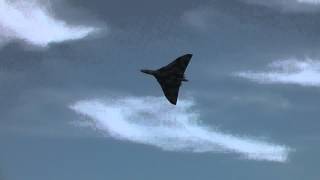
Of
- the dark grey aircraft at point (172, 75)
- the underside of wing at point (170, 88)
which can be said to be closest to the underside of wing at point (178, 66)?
the dark grey aircraft at point (172, 75)

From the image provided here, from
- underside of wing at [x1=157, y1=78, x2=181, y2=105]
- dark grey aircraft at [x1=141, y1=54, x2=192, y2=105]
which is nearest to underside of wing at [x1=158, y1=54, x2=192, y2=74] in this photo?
dark grey aircraft at [x1=141, y1=54, x2=192, y2=105]

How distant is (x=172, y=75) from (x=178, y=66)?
143 centimetres

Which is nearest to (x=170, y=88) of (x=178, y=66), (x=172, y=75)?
(x=172, y=75)

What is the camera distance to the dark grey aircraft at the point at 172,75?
120 metres

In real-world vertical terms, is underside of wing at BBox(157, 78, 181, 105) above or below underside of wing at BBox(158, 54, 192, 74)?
below

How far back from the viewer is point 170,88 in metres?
121

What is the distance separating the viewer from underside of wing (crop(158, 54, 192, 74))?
394ft

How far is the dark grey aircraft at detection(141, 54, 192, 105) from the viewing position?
4727 inches

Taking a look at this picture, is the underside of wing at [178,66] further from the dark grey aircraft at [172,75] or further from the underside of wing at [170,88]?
the underside of wing at [170,88]

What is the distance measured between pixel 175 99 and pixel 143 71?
5.82 meters

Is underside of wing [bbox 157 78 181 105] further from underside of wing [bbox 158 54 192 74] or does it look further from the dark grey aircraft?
underside of wing [bbox 158 54 192 74]

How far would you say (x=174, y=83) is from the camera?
12019 centimetres

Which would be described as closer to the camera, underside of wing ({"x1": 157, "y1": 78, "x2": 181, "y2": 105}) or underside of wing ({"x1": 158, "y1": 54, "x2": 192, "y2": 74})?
underside of wing ({"x1": 158, "y1": 54, "x2": 192, "y2": 74})

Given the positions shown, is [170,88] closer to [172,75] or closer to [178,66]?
[172,75]
